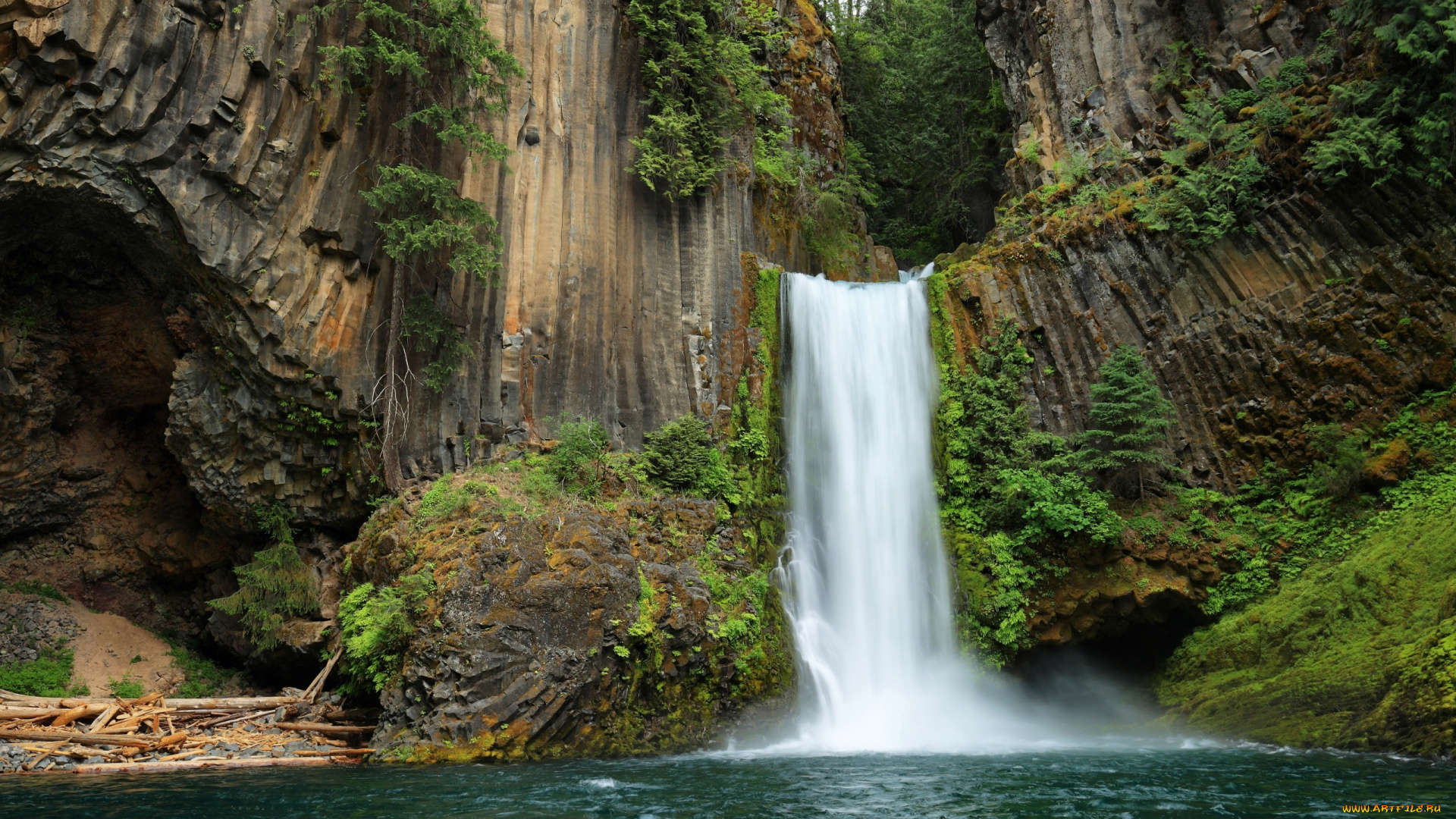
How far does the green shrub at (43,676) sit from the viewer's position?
16.0m

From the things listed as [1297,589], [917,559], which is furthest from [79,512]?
[1297,589]

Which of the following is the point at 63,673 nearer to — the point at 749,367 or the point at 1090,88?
the point at 749,367

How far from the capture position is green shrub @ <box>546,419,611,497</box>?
1653cm

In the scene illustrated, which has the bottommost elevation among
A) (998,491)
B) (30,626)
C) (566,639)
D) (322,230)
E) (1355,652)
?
(1355,652)

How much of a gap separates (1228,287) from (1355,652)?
8164mm

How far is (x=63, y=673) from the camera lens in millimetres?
16641

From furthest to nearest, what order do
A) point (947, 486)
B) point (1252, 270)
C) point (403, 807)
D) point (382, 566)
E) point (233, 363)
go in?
point (947, 486) < point (1252, 270) < point (233, 363) < point (382, 566) < point (403, 807)

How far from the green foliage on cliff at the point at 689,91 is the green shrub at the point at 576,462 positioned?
22.1 ft

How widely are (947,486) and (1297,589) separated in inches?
260

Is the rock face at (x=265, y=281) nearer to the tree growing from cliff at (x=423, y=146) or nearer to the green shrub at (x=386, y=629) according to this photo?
the tree growing from cliff at (x=423, y=146)

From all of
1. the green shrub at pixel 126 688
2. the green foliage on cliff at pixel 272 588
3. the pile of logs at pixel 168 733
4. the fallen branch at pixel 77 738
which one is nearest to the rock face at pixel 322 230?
the green foliage on cliff at pixel 272 588

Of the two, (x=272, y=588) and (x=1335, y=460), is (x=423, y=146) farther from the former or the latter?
(x=1335, y=460)

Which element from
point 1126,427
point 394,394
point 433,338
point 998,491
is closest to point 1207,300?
point 1126,427

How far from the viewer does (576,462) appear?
16.7m
